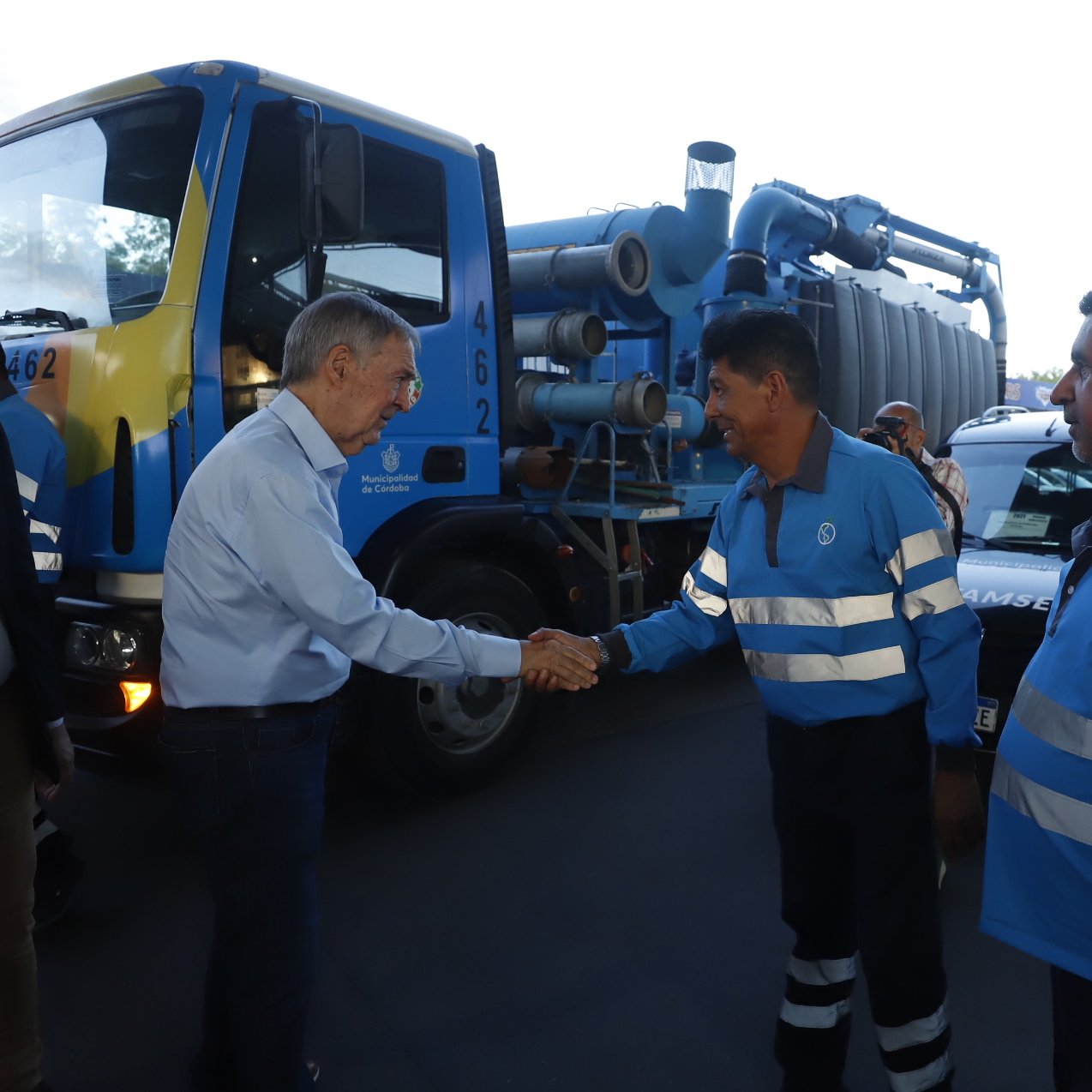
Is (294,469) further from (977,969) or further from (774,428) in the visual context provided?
(977,969)

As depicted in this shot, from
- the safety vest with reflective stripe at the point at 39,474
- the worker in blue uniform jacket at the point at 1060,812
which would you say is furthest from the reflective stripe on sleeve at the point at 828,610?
the safety vest with reflective stripe at the point at 39,474

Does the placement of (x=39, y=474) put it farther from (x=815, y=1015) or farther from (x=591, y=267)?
(x=591, y=267)

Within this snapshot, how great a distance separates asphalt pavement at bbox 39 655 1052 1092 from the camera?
2.53 m

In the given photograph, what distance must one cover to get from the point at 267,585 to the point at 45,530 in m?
1.24

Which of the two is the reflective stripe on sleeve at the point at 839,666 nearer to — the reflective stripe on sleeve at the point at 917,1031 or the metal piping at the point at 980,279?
the reflective stripe on sleeve at the point at 917,1031

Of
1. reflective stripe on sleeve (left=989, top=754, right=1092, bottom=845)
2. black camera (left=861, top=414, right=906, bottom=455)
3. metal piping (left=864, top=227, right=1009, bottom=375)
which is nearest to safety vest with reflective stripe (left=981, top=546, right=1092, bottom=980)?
reflective stripe on sleeve (left=989, top=754, right=1092, bottom=845)

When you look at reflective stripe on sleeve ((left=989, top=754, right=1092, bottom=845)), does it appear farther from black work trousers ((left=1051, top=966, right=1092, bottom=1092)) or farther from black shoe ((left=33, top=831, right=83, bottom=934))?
black shoe ((left=33, top=831, right=83, bottom=934))

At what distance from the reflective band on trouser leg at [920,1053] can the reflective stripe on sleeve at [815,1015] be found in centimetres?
18

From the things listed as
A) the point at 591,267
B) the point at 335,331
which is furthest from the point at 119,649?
the point at 591,267

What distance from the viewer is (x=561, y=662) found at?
2494 millimetres

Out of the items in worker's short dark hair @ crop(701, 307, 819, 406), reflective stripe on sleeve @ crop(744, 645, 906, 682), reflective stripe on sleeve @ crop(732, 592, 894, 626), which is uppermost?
worker's short dark hair @ crop(701, 307, 819, 406)

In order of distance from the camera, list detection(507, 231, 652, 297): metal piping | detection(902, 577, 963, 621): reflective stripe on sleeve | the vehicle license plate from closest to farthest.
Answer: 1. detection(902, 577, 963, 621): reflective stripe on sleeve
2. the vehicle license plate
3. detection(507, 231, 652, 297): metal piping

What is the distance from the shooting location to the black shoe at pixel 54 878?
3127mm

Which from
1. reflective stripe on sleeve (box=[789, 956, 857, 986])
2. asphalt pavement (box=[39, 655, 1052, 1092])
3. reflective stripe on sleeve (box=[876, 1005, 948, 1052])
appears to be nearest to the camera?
reflective stripe on sleeve (box=[876, 1005, 948, 1052])
